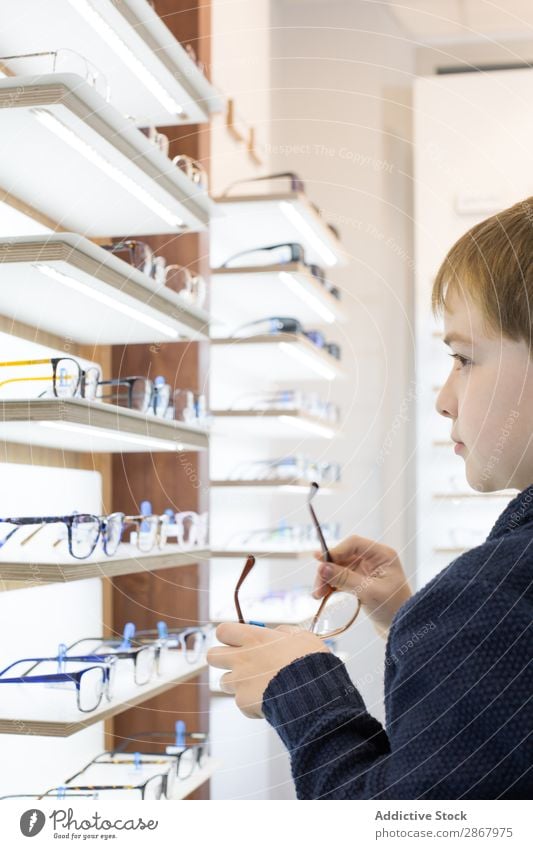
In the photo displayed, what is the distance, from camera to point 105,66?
1.64 meters

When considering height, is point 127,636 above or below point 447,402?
below

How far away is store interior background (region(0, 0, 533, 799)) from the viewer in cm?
379

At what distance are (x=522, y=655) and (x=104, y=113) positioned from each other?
913 millimetres

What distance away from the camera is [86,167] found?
1.45m

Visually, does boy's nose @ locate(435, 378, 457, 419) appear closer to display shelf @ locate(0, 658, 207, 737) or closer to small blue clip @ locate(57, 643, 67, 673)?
display shelf @ locate(0, 658, 207, 737)

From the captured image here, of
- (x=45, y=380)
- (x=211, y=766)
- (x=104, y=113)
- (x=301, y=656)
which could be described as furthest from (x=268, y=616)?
(x=301, y=656)

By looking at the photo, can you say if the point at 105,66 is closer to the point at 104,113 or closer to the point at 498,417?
the point at 104,113

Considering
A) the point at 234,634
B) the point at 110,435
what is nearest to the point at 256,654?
the point at 234,634

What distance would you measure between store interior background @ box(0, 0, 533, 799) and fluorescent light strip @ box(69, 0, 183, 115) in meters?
1.82

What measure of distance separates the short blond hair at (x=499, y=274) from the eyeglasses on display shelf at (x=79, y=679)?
800 mm

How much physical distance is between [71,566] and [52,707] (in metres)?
0.22

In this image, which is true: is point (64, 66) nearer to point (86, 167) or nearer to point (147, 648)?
point (86, 167)

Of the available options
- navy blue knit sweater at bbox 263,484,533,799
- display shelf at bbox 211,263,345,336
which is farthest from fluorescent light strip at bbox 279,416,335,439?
navy blue knit sweater at bbox 263,484,533,799

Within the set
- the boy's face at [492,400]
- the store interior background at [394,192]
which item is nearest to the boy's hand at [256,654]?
the boy's face at [492,400]
